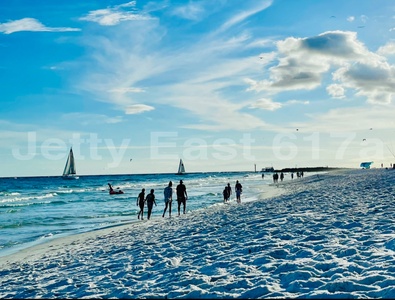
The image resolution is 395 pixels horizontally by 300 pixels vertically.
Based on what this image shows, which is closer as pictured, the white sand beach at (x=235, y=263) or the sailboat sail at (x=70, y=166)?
the white sand beach at (x=235, y=263)

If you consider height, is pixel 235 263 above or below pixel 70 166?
below

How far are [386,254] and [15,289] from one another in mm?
7911

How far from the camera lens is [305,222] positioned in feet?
40.0

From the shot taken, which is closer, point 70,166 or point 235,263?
point 235,263

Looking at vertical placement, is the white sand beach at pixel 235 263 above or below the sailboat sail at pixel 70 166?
below

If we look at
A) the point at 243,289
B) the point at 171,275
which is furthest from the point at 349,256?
the point at 171,275

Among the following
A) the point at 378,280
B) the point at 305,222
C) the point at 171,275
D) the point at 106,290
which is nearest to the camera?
the point at 378,280

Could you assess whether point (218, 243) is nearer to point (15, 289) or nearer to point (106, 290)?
point (106, 290)

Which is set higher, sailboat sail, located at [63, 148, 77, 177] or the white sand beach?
sailboat sail, located at [63, 148, 77, 177]

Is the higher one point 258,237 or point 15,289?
point 258,237

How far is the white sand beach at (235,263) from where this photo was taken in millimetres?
6555

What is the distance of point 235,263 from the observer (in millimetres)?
8328

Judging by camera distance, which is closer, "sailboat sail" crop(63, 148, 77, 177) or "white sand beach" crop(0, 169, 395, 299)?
"white sand beach" crop(0, 169, 395, 299)

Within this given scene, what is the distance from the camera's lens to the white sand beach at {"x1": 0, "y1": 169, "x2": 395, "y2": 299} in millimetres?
6555
